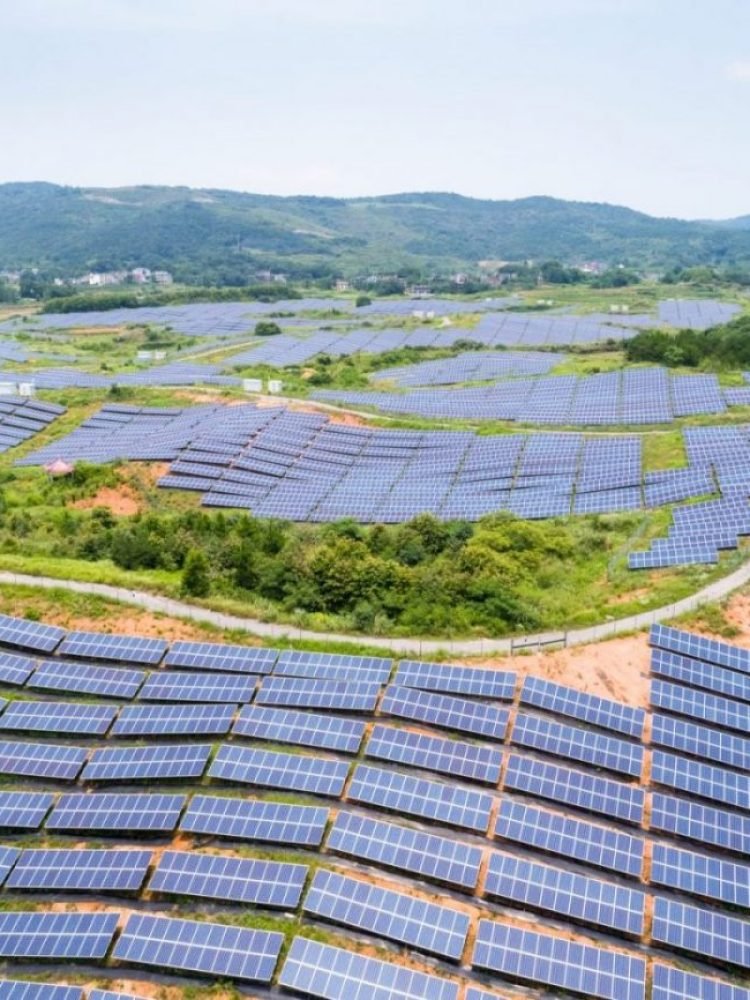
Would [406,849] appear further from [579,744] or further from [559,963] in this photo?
[579,744]

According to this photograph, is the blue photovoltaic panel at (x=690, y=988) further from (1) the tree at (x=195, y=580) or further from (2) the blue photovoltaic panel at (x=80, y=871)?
(1) the tree at (x=195, y=580)

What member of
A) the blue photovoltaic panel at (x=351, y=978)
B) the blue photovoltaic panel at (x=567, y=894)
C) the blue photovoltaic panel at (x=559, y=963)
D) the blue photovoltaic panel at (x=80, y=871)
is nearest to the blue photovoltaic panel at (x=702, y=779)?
the blue photovoltaic panel at (x=567, y=894)

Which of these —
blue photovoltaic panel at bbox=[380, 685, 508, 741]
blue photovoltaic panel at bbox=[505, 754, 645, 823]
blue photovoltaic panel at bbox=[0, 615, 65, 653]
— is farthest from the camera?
blue photovoltaic panel at bbox=[0, 615, 65, 653]

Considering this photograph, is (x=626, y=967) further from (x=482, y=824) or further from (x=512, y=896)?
(x=482, y=824)

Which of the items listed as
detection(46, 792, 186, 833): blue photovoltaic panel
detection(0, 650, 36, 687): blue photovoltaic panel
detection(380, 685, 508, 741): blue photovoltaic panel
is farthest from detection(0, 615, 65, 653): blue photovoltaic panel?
detection(380, 685, 508, 741): blue photovoltaic panel

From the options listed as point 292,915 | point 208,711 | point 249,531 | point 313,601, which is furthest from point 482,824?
point 249,531

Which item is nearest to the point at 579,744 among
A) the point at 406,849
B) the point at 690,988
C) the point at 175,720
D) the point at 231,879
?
the point at 406,849

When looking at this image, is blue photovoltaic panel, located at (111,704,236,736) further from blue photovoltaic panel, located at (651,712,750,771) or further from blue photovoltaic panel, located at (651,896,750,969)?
blue photovoltaic panel, located at (651,712,750,771)
